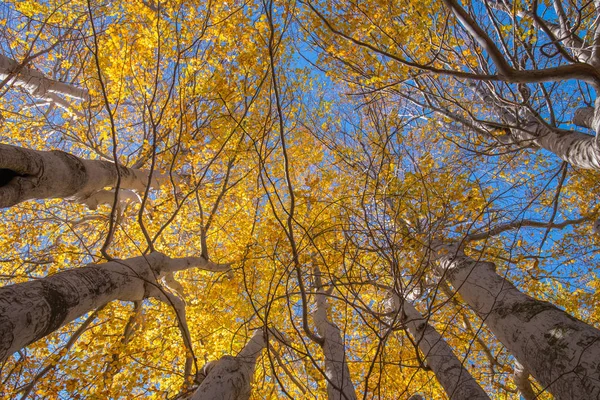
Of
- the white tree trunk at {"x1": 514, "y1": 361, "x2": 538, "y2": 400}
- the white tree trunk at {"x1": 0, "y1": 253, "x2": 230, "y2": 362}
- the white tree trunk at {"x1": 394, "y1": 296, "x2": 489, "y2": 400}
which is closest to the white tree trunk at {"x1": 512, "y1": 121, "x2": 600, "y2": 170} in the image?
the white tree trunk at {"x1": 394, "y1": 296, "x2": 489, "y2": 400}

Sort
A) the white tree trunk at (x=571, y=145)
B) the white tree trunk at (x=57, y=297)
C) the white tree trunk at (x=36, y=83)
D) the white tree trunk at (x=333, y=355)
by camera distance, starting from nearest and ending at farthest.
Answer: the white tree trunk at (x=57, y=297)
the white tree trunk at (x=571, y=145)
the white tree trunk at (x=333, y=355)
the white tree trunk at (x=36, y=83)

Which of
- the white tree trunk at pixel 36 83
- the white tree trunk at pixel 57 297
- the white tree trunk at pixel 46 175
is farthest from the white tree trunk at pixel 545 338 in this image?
the white tree trunk at pixel 36 83

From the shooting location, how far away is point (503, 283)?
2410 mm

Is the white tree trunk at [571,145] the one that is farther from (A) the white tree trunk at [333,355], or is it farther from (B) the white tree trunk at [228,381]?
(B) the white tree trunk at [228,381]

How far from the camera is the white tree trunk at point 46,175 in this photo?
6.88 ft

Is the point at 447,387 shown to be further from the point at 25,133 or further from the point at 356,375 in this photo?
the point at 25,133

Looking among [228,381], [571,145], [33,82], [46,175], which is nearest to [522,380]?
Result: [571,145]

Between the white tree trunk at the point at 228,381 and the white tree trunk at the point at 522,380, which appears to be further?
the white tree trunk at the point at 522,380

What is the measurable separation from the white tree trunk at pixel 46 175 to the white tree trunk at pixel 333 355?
7.52 feet

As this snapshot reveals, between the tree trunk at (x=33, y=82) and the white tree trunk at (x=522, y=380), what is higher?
the tree trunk at (x=33, y=82)

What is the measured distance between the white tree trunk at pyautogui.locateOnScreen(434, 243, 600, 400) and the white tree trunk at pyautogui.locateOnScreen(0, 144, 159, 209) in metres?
2.83

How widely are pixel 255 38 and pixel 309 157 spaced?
13.2 ft

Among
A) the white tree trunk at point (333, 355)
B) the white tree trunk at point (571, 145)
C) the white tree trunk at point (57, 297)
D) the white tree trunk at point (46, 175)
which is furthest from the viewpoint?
the white tree trunk at point (333, 355)

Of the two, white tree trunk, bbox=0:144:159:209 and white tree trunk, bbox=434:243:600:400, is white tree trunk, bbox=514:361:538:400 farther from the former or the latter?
white tree trunk, bbox=0:144:159:209
